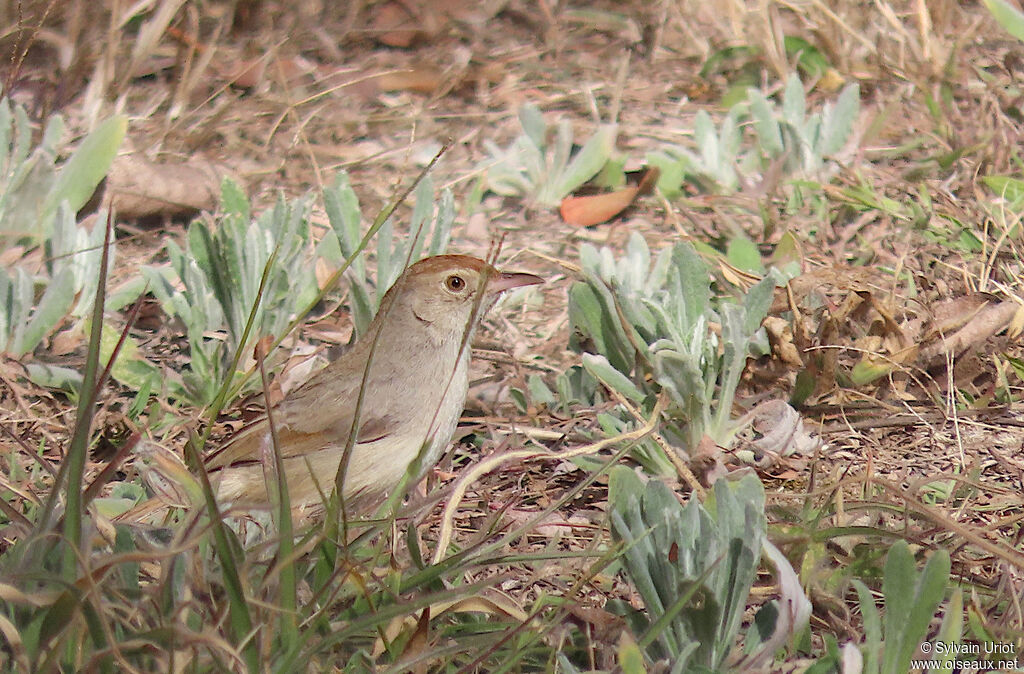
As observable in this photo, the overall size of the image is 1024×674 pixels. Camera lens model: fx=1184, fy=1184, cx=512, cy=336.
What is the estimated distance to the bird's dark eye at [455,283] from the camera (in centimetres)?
393

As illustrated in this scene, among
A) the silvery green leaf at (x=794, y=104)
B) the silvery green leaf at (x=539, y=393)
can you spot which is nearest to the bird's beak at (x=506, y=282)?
the silvery green leaf at (x=539, y=393)

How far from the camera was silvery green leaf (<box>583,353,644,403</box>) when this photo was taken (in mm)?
3541

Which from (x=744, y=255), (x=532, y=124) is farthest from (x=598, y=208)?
(x=744, y=255)

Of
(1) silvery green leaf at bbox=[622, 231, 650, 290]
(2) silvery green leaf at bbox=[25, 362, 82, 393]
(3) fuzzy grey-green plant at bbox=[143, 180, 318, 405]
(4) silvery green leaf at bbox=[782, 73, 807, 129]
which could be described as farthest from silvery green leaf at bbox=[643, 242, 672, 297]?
(2) silvery green leaf at bbox=[25, 362, 82, 393]

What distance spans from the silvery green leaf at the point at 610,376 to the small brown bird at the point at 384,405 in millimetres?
392

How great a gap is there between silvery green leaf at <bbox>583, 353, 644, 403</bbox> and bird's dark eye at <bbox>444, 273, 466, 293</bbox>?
1.92 feet

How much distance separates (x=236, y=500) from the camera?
11.6 ft

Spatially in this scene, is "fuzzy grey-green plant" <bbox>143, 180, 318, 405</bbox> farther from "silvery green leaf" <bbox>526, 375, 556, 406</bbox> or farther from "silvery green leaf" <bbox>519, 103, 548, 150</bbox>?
"silvery green leaf" <bbox>519, 103, 548, 150</bbox>

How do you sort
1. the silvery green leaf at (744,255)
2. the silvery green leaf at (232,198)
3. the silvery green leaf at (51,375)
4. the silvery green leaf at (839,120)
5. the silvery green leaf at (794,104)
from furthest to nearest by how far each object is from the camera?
the silvery green leaf at (794,104), the silvery green leaf at (839,120), the silvery green leaf at (744,255), the silvery green leaf at (232,198), the silvery green leaf at (51,375)

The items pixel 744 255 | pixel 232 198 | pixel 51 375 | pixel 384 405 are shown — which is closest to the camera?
pixel 384 405

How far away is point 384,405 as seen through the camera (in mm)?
3670

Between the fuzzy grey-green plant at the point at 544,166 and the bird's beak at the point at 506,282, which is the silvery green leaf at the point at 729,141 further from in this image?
the bird's beak at the point at 506,282

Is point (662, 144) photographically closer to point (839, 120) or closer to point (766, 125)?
point (766, 125)

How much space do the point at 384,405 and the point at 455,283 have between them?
519mm
